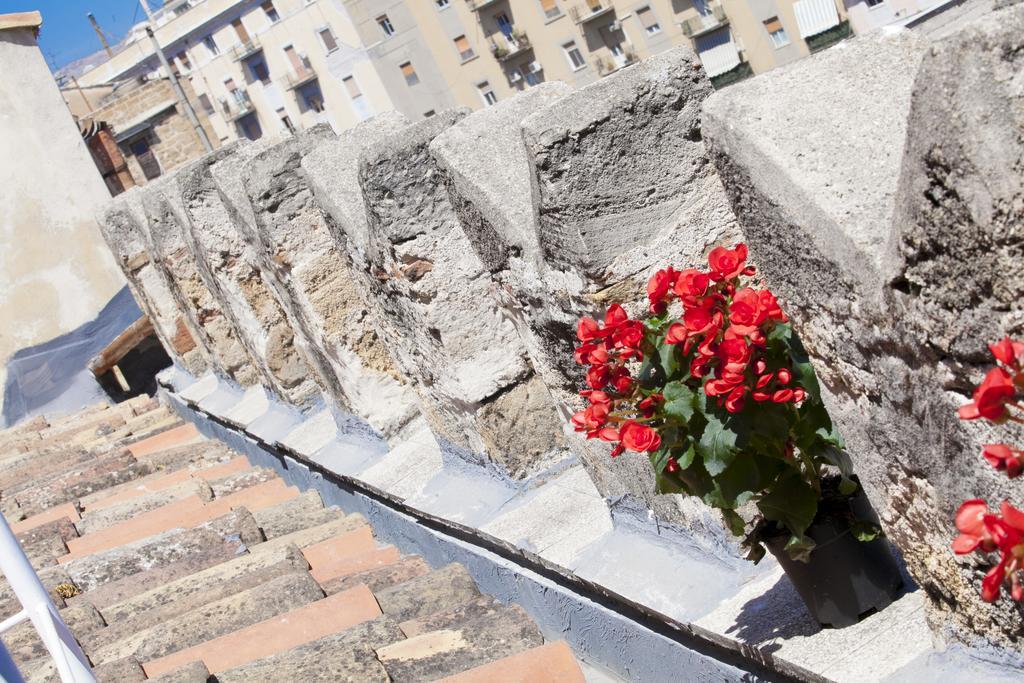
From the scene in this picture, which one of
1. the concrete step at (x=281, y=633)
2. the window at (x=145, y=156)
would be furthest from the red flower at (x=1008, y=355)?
the window at (x=145, y=156)

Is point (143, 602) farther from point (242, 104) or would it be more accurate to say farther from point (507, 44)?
point (242, 104)

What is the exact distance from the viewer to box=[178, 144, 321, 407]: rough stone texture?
276 inches

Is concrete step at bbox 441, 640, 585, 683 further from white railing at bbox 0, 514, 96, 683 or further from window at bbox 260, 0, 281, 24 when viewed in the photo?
window at bbox 260, 0, 281, 24

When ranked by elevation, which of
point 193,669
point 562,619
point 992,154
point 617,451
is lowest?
point 562,619

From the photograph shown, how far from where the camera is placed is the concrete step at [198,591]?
4500 mm

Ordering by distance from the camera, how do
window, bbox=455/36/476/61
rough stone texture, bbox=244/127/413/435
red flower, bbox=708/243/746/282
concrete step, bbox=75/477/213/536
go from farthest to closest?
window, bbox=455/36/476/61 → concrete step, bbox=75/477/213/536 → rough stone texture, bbox=244/127/413/435 → red flower, bbox=708/243/746/282

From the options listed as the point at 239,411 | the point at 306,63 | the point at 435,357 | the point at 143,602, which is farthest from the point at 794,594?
the point at 306,63

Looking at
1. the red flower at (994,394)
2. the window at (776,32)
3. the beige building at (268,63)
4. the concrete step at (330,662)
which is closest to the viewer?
the red flower at (994,394)

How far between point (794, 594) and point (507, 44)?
37.6m

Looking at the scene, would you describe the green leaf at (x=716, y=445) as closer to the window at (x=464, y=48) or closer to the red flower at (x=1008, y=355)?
the red flower at (x=1008, y=355)

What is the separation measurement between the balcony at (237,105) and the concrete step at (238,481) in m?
43.2

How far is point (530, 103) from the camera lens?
3.88m

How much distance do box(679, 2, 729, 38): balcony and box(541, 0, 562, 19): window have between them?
3.96 metres

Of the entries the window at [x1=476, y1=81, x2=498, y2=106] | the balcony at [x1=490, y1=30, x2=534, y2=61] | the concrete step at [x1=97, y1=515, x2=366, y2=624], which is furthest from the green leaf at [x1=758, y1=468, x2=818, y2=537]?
the window at [x1=476, y1=81, x2=498, y2=106]
